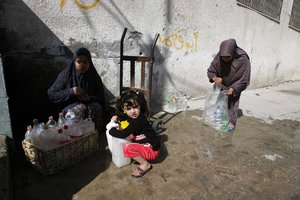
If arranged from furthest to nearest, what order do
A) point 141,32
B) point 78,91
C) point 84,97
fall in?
point 141,32 → point 84,97 → point 78,91

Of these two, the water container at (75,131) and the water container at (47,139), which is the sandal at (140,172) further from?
the water container at (47,139)

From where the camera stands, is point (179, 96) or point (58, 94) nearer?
point (58, 94)

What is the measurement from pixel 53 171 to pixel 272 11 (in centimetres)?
721

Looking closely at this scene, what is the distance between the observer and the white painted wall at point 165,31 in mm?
3445

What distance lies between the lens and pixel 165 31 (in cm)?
443

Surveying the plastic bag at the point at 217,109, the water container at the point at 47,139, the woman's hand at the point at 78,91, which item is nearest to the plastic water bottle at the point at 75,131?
the water container at the point at 47,139

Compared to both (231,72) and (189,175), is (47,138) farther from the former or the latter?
(231,72)

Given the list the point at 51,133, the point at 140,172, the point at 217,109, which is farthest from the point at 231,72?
the point at 51,133

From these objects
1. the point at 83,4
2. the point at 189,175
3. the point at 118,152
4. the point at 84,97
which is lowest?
the point at 189,175

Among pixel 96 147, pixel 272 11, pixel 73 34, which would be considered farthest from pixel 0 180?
pixel 272 11

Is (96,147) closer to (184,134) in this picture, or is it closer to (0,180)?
(0,180)

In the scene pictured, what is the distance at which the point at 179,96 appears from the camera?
481 centimetres

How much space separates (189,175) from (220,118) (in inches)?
60.6

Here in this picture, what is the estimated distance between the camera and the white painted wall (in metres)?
3.45
